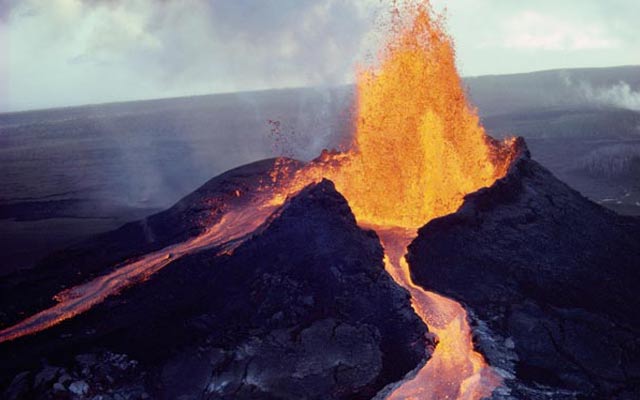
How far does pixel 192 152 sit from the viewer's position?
3233 inches

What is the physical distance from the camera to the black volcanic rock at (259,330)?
1169 centimetres

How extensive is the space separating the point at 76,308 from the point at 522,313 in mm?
12394

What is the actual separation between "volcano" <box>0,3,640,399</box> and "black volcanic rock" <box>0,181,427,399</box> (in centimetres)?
4

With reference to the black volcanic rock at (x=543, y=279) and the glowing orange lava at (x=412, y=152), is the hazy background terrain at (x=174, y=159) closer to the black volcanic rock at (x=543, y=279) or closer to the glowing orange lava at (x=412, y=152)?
the glowing orange lava at (x=412, y=152)

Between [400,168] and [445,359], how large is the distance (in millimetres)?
8731

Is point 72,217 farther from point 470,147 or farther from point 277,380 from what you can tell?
point 277,380

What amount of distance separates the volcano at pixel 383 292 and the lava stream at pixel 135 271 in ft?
0.34

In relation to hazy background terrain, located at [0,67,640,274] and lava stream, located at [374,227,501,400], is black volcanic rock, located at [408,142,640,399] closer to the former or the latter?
lava stream, located at [374,227,501,400]

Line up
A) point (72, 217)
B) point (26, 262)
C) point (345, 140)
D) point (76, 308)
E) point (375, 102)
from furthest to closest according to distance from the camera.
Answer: point (345, 140)
point (72, 217)
point (26, 262)
point (375, 102)
point (76, 308)

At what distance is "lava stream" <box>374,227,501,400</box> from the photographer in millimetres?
10953

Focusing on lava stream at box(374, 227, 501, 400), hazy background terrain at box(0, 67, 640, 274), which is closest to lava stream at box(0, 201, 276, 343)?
lava stream at box(374, 227, 501, 400)

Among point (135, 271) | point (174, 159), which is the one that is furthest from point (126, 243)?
point (174, 159)

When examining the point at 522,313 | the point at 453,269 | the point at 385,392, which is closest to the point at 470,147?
the point at 453,269

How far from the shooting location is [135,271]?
1870 centimetres
